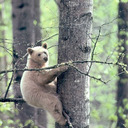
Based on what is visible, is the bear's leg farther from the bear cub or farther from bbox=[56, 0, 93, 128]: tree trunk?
bbox=[56, 0, 93, 128]: tree trunk

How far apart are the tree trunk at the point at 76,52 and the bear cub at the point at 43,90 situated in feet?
0.71

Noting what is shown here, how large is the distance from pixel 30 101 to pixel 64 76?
1.10 meters

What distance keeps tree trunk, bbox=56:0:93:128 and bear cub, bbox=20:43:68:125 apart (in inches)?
8.5

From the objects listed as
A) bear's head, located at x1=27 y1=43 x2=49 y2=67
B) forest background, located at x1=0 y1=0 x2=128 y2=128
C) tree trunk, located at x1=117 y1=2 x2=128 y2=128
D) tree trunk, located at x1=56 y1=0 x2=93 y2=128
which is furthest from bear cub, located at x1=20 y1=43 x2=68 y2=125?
tree trunk, located at x1=117 y1=2 x2=128 y2=128

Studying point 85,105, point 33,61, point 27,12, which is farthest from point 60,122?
point 27,12

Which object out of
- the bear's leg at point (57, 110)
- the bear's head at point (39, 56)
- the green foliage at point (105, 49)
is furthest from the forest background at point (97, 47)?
the bear's leg at point (57, 110)

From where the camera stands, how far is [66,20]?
14.7 ft

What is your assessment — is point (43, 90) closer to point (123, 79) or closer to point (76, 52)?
point (76, 52)

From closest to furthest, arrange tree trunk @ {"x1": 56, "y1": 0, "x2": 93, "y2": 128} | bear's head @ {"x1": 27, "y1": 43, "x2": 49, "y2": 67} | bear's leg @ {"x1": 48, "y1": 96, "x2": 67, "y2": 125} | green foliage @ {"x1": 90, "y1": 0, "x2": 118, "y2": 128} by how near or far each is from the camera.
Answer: tree trunk @ {"x1": 56, "y1": 0, "x2": 93, "y2": 128} < bear's leg @ {"x1": 48, "y1": 96, "x2": 67, "y2": 125} < bear's head @ {"x1": 27, "y1": 43, "x2": 49, "y2": 67} < green foliage @ {"x1": 90, "y1": 0, "x2": 118, "y2": 128}

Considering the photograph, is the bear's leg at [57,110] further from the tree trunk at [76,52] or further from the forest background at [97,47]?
the forest background at [97,47]

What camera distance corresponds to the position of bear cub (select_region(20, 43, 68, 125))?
464 cm

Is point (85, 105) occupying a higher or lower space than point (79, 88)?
lower

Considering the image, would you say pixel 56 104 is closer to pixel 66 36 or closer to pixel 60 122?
pixel 60 122

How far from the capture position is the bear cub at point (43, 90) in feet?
15.2
